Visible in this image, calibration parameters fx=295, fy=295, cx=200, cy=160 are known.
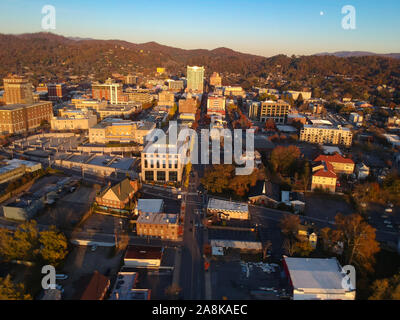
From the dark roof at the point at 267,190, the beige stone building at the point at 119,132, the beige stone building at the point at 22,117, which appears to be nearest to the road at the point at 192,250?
the dark roof at the point at 267,190

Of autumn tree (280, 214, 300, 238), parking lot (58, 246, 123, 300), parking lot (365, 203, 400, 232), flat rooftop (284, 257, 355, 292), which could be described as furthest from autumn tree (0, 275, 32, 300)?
parking lot (365, 203, 400, 232)

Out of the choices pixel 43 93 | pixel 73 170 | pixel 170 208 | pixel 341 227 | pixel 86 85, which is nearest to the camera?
pixel 341 227

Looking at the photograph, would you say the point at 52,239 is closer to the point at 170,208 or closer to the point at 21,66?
the point at 170,208

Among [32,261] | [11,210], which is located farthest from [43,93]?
[32,261]

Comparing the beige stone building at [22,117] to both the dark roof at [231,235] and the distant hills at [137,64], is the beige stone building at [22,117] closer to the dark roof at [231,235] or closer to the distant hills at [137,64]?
the dark roof at [231,235]

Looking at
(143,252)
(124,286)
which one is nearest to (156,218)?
(143,252)
